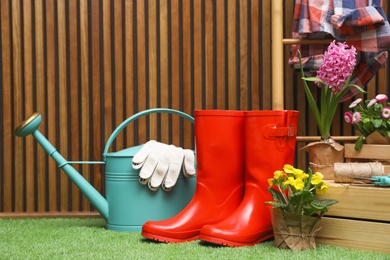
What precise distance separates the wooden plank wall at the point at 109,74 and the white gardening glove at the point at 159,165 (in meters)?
0.43

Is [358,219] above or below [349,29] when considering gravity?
below

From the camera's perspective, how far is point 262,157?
1.97 metres

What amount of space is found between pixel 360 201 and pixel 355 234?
0.33 ft

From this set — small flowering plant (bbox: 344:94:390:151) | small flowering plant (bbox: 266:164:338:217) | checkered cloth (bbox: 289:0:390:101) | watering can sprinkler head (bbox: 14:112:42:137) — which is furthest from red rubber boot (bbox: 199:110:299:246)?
watering can sprinkler head (bbox: 14:112:42:137)

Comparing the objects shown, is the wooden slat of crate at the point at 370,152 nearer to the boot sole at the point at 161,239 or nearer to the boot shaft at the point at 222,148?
the boot shaft at the point at 222,148

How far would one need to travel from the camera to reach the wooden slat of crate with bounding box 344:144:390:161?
6.44 ft

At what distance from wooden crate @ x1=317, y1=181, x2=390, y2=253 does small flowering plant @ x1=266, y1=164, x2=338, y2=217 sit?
0.06m

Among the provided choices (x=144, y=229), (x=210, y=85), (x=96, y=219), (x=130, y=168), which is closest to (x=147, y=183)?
(x=130, y=168)

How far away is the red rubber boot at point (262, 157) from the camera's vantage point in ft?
6.29

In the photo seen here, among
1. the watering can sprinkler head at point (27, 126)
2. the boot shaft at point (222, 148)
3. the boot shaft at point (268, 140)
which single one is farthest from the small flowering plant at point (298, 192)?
the watering can sprinkler head at point (27, 126)

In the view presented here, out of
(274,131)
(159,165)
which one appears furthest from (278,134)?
(159,165)

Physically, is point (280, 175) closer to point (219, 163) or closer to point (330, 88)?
point (219, 163)

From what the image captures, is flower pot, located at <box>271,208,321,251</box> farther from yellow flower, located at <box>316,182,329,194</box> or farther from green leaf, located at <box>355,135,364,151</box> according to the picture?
green leaf, located at <box>355,135,364,151</box>

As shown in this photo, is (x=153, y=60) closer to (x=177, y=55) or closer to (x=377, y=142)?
(x=177, y=55)
